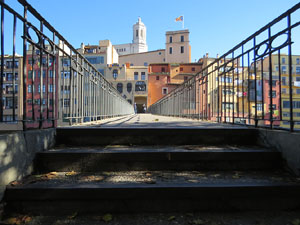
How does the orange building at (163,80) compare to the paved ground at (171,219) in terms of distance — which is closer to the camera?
the paved ground at (171,219)

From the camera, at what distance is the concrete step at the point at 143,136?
2.93 m

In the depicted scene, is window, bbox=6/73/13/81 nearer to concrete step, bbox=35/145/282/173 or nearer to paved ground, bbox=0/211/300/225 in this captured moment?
concrete step, bbox=35/145/282/173

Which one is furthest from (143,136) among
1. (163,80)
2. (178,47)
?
(178,47)

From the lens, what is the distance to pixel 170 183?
1.94 metres

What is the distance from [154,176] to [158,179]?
0.33 feet

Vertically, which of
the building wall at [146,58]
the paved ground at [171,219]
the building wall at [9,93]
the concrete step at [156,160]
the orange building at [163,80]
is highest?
the building wall at [146,58]

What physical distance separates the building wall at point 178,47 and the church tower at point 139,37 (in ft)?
148

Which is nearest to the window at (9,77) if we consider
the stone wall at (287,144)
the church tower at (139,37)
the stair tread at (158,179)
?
the stair tread at (158,179)

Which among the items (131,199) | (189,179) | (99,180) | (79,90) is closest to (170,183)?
Result: (189,179)

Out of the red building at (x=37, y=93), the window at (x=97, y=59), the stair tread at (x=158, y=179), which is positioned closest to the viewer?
the stair tread at (x=158, y=179)

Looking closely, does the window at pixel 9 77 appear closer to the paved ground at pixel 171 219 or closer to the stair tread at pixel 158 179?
the stair tread at pixel 158 179

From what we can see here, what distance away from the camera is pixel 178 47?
7262 cm

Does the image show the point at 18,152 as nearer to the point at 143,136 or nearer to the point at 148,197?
the point at 148,197

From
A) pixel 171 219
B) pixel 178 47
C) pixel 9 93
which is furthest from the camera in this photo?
pixel 178 47
